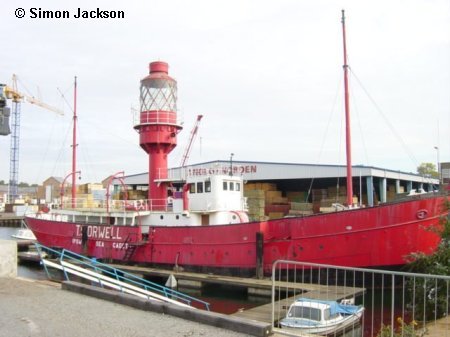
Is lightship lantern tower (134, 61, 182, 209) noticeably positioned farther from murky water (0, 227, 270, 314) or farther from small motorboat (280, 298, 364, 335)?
small motorboat (280, 298, 364, 335)

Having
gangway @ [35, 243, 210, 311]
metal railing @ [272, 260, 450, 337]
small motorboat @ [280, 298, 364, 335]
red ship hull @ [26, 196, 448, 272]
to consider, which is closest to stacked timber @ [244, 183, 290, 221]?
red ship hull @ [26, 196, 448, 272]

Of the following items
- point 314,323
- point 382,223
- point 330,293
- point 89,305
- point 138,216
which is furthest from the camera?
point 138,216

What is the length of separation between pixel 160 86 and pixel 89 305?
18.9 metres

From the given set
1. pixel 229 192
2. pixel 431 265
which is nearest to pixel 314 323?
pixel 431 265

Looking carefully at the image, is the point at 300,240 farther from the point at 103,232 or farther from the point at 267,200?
the point at 267,200

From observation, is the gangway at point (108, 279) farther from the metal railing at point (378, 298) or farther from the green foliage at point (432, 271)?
the green foliage at point (432, 271)

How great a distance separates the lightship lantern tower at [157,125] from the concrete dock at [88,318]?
51.5 feet

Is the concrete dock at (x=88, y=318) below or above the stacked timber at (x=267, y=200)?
below

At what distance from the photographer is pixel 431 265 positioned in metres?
10.7

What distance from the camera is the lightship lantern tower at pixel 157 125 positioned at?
2445cm

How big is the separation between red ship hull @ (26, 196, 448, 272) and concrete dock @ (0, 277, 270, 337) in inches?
360

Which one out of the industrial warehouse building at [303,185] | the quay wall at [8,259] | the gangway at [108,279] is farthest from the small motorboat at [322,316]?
the industrial warehouse building at [303,185]

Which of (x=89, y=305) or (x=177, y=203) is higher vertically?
(x=177, y=203)

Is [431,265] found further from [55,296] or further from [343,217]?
[55,296]
